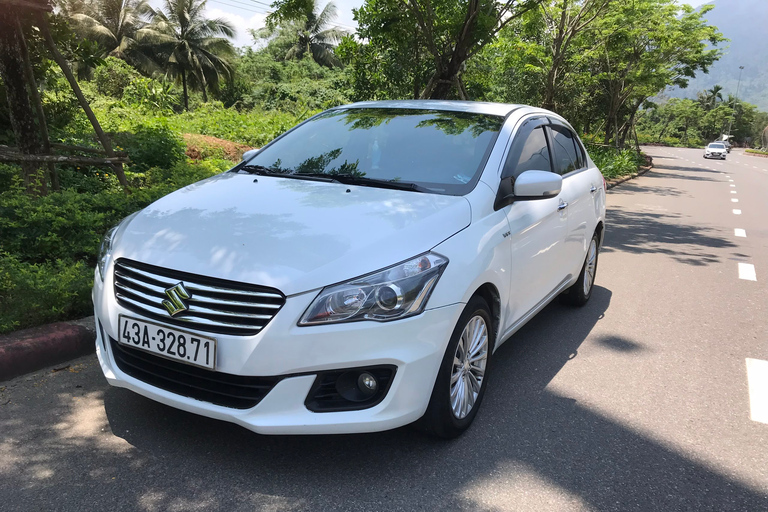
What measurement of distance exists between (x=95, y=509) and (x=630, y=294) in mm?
4995

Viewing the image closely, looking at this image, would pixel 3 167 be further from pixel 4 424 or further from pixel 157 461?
pixel 157 461

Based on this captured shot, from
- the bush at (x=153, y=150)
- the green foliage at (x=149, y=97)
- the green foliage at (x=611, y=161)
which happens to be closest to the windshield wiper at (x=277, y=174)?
the bush at (x=153, y=150)

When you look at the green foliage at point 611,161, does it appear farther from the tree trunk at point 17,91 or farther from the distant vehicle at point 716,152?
the distant vehicle at point 716,152

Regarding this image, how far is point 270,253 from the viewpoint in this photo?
2586 mm

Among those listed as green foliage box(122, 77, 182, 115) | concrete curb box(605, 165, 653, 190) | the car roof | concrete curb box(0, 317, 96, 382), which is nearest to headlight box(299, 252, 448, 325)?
the car roof

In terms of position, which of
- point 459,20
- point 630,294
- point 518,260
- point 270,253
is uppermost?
point 459,20

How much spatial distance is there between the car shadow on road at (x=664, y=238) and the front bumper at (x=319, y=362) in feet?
19.9

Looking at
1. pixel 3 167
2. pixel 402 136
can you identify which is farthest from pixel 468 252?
pixel 3 167

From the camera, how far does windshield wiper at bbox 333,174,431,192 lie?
3348 mm

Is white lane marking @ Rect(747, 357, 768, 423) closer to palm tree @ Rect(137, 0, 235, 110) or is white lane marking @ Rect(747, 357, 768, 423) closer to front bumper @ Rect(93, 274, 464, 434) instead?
front bumper @ Rect(93, 274, 464, 434)

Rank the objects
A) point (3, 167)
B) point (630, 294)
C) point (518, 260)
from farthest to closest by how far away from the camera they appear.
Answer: point (3, 167), point (630, 294), point (518, 260)

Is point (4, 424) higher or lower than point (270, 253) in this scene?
lower

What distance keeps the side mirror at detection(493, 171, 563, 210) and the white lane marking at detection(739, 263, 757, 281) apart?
448 centimetres

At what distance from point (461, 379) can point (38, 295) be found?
2.69m
